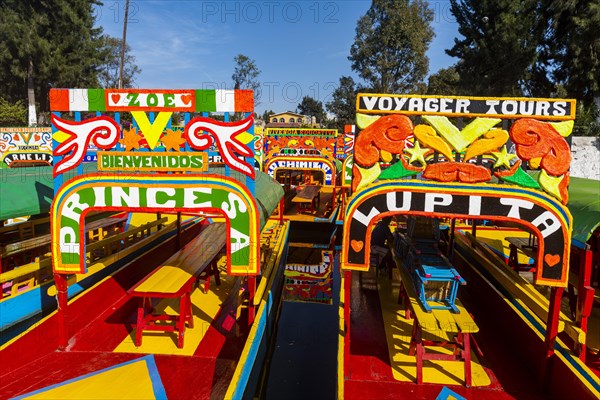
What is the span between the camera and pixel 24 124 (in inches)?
1588

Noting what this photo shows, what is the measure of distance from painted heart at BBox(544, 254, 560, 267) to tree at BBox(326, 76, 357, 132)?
150 feet

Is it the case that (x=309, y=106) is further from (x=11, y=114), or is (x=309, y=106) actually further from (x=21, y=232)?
(x=21, y=232)

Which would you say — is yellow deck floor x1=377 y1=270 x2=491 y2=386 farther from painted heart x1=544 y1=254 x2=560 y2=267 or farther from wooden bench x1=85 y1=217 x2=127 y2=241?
wooden bench x1=85 y1=217 x2=127 y2=241

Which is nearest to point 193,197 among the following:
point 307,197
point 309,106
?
point 307,197

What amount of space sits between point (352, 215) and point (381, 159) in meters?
0.79

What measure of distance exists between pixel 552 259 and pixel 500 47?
27.2 m

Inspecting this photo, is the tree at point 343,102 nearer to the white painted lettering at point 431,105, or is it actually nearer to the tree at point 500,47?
the tree at point 500,47

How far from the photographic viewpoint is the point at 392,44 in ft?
140

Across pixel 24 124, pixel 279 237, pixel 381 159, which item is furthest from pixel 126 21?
pixel 381 159

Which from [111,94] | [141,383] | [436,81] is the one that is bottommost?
[141,383]

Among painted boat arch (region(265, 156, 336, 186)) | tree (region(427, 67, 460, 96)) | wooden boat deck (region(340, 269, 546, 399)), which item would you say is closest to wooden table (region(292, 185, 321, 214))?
painted boat arch (region(265, 156, 336, 186))

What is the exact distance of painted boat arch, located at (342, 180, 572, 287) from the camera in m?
5.14

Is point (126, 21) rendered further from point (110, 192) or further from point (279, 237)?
point (110, 192)

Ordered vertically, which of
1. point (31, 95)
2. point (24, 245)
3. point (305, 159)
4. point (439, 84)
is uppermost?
point (439, 84)
